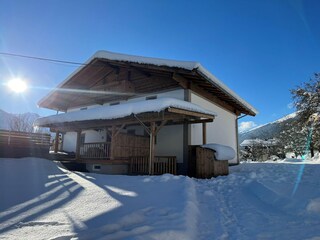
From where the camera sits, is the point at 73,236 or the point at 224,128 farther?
the point at 224,128

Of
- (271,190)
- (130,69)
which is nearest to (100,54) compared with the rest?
(130,69)

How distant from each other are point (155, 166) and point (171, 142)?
1808 mm

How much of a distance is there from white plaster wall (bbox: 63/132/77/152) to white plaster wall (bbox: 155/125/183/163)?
800 centimetres

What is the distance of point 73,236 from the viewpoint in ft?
A: 11.5

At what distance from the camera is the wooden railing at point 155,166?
10791mm

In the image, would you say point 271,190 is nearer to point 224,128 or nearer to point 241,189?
point 241,189

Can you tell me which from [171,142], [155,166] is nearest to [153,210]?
[155,166]

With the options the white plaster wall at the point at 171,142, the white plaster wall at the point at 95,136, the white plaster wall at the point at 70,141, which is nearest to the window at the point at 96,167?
the white plaster wall at the point at 171,142

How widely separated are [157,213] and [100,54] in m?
11.4

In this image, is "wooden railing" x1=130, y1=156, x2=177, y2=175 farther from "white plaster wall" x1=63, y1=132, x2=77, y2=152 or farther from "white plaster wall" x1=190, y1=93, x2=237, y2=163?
"white plaster wall" x1=63, y1=132, x2=77, y2=152

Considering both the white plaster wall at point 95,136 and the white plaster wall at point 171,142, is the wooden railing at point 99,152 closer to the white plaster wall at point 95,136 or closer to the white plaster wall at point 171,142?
the white plaster wall at point 95,136

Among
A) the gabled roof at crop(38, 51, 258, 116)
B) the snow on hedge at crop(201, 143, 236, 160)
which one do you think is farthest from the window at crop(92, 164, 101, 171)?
the snow on hedge at crop(201, 143, 236, 160)

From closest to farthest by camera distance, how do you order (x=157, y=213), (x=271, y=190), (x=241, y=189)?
(x=157, y=213) → (x=271, y=190) → (x=241, y=189)

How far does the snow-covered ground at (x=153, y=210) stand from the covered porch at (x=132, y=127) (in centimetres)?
296
